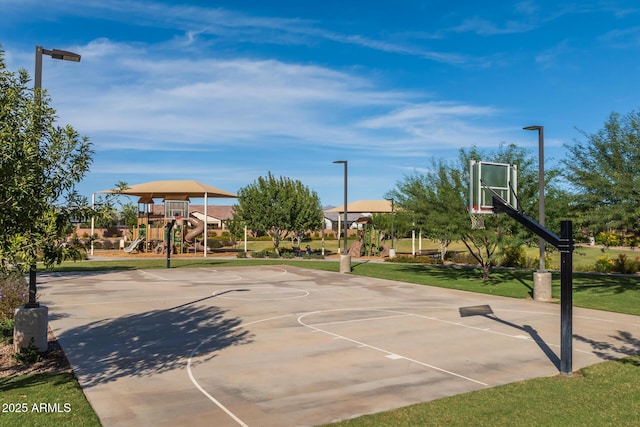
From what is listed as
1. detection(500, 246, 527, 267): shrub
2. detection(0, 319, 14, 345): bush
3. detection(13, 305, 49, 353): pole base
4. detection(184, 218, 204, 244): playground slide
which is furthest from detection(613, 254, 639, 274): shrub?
detection(184, 218, 204, 244): playground slide

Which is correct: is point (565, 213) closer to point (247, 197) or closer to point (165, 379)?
point (165, 379)

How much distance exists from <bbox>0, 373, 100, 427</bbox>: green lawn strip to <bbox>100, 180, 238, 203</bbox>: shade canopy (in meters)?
42.0

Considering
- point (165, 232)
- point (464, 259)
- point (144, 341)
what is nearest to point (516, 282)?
point (464, 259)

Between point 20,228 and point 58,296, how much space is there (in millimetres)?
14518

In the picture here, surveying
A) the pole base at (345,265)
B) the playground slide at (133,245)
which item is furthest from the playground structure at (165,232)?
the pole base at (345,265)

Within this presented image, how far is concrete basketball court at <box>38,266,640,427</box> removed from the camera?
823cm

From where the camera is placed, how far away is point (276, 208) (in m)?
49.0

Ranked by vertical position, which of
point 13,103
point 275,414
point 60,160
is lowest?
point 275,414

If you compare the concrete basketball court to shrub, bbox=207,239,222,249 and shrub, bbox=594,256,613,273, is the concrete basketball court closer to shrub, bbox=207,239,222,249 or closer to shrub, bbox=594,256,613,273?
shrub, bbox=594,256,613,273

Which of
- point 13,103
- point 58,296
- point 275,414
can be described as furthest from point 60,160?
point 58,296

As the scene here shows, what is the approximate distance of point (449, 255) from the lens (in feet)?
147

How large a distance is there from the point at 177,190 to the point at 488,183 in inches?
1610

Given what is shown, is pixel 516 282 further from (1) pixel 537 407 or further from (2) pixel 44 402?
(2) pixel 44 402

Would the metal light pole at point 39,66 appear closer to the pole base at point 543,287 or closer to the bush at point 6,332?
the bush at point 6,332
